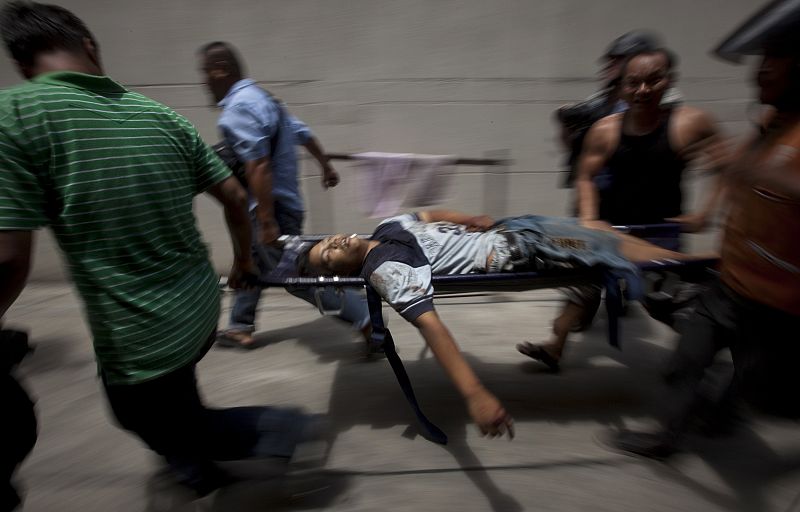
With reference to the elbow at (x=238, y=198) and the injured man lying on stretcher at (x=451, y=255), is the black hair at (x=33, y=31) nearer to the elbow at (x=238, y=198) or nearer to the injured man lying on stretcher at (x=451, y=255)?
the elbow at (x=238, y=198)

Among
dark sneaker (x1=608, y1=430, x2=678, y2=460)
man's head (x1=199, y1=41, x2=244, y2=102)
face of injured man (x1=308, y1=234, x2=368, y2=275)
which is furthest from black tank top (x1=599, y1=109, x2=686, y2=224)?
Answer: man's head (x1=199, y1=41, x2=244, y2=102)

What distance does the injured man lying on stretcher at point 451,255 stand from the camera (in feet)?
6.48

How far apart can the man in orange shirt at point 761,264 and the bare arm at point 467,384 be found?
0.78m

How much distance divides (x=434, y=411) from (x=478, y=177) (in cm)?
244

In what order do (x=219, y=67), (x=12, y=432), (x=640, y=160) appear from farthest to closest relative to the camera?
(x=219, y=67) → (x=640, y=160) → (x=12, y=432)

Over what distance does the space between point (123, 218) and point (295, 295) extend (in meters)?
1.67

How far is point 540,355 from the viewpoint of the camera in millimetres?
2779

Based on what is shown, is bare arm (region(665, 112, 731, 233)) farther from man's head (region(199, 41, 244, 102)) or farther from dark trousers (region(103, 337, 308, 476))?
man's head (region(199, 41, 244, 102))

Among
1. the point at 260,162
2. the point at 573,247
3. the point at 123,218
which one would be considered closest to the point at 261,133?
the point at 260,162

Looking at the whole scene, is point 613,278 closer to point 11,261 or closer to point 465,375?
point 465,375

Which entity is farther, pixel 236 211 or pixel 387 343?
pixel 387 343

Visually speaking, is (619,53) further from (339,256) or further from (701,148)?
(339,256)

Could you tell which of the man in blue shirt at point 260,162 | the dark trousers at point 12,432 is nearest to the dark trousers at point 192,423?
the dark trousers at point 12,432

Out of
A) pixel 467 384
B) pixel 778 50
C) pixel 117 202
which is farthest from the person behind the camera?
pixel 467 384
